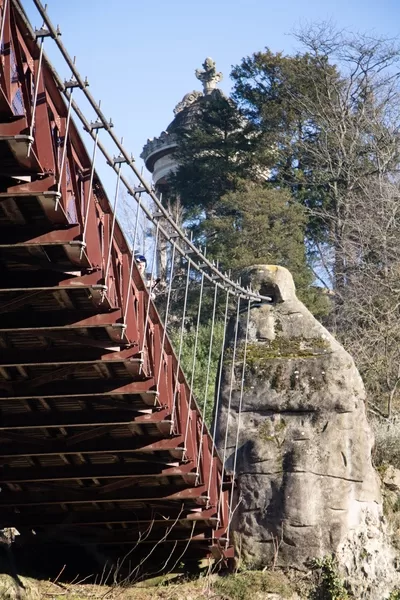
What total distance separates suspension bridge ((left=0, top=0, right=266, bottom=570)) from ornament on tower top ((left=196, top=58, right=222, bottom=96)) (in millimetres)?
27757

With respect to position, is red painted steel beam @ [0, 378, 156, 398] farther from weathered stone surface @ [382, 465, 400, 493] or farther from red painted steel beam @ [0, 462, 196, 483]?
weathered stone surface @ [382, 465, 400, 493]

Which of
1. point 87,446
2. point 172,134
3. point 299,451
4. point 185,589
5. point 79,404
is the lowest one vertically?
point 185,589

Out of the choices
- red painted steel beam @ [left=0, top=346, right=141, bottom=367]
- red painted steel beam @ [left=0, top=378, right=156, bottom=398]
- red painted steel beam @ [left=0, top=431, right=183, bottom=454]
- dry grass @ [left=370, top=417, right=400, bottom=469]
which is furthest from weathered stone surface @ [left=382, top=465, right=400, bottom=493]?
red painted steel beam @ [left=0, top=346, right=141, bottom=367]

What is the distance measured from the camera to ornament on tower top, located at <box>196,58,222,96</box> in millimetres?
48094

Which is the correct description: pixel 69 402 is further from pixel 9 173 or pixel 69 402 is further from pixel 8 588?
pixel 9 173

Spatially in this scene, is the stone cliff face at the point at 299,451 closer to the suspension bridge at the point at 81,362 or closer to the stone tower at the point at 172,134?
the suspension bridge at the point at 81,362

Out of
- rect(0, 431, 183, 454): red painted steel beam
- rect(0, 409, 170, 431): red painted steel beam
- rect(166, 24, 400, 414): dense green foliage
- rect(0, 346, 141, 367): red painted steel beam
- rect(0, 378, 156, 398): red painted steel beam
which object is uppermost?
rect(166, 24, 400, 414): dense green foliage

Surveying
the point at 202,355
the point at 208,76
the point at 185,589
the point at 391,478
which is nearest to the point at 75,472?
the point at 185,589

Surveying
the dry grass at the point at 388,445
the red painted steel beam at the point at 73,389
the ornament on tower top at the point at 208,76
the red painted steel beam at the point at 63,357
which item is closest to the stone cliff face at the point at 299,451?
the dry grass at the point at 388,445

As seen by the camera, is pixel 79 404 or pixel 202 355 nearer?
pixel 79 404

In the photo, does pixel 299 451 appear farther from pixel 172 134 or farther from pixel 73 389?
pixel 172 134

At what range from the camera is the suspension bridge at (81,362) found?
11.2 m

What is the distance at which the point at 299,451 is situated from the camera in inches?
791

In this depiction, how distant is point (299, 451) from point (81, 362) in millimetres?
6576
